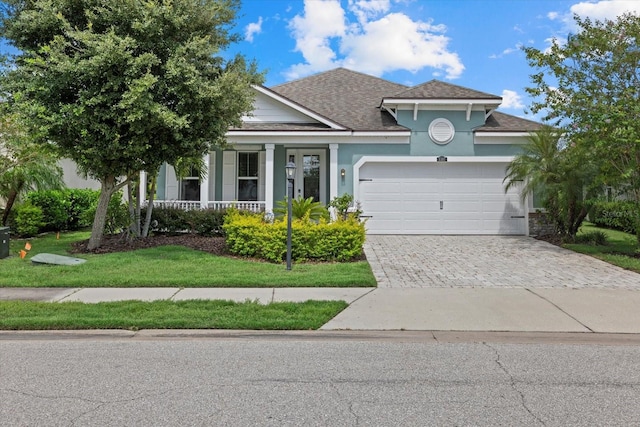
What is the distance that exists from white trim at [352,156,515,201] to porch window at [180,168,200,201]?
5.74 m

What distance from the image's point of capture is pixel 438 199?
15047mm

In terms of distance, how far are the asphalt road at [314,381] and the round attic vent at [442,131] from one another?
10.9 meters

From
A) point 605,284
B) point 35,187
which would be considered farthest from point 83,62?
point 605,284

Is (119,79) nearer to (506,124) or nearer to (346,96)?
(346,96)

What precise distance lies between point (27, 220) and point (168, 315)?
11.2m

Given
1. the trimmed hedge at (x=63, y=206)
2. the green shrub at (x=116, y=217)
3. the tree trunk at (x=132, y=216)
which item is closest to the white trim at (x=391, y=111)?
the tree trunk at (x=132, y=216)

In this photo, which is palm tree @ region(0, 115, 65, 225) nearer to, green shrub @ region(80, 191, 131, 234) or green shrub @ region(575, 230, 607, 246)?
green shrub @ region(80, 191, 131, 234)

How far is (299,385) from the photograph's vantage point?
377 cm

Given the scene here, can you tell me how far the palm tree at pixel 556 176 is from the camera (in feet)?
40.9

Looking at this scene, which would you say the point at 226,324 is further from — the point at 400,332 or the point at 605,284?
the point at 605,284

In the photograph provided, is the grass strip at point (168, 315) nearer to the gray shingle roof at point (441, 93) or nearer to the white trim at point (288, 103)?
the white trim at point (288, 103)

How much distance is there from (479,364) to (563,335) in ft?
5.36

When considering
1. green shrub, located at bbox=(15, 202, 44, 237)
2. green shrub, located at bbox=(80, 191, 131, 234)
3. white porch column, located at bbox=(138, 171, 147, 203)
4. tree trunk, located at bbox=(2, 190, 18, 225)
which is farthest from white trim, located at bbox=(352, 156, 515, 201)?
tree trunk, located at bbox=(2, 190, 18, 225)

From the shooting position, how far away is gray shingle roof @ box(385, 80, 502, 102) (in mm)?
14880
